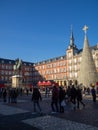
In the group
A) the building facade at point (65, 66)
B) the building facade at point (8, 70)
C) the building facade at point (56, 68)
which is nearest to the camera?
the building facade at point (65, 66)

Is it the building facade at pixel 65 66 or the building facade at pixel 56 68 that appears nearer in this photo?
the building facade at pixel 65 66

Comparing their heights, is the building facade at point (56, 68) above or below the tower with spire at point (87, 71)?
above

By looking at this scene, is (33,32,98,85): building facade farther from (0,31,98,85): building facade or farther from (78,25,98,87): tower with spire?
(78,25,98,87): tower with spire

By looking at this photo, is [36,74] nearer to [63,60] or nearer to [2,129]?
[63,60]

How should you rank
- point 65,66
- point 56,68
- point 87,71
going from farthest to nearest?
point 56,68
point 65,66
point 87,71

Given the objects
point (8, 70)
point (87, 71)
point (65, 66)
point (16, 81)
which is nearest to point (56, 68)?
point (65, 66)

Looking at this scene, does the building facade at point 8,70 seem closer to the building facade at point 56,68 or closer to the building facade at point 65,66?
the building facade at point 56,68

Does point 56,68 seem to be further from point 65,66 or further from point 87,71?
point 87,71

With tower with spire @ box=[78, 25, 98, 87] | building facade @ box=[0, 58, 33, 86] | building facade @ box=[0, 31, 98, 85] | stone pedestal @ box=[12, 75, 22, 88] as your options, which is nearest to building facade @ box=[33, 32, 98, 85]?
building facade @ box=[0, 31, 98, 85]

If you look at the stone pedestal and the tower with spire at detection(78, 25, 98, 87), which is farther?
the stone pedestal

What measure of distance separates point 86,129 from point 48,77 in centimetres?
8586

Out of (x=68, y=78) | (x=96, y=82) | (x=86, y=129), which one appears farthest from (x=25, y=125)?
(x=68, y=78)

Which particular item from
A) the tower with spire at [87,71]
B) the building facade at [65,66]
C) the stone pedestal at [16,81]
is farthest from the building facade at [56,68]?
the stone pedestal at [16,81]

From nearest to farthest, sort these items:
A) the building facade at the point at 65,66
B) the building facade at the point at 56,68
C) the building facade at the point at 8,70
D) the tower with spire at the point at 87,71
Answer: the tower with spire at the point at 87,71
the building facade at the point at 65,66
the building facade at the point at 56,68
the building facade at the point at 8,70
